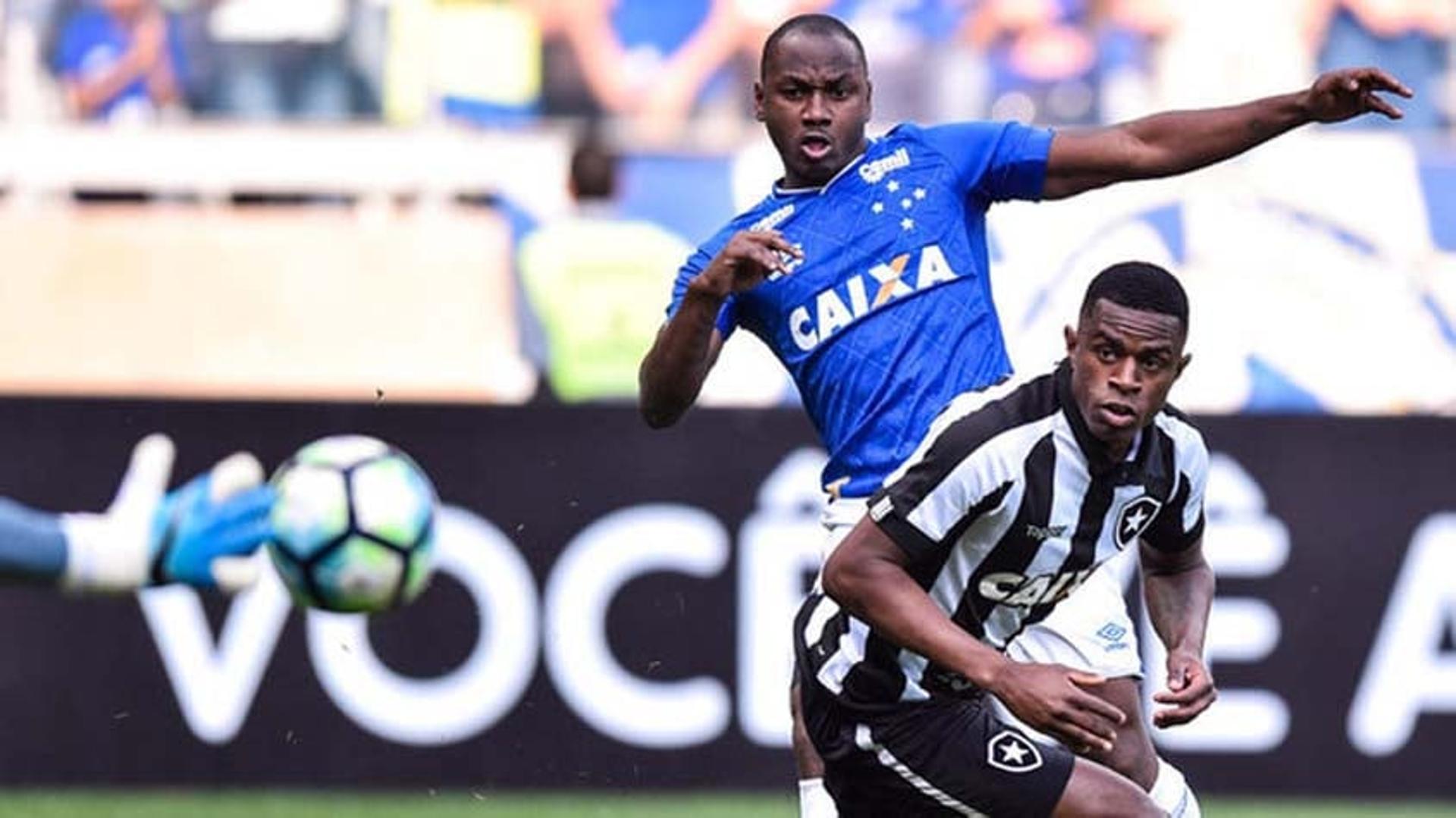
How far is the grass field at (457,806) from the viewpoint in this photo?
10203mm

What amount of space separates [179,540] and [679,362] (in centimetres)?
113

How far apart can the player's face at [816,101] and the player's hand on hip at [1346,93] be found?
40.5 inches

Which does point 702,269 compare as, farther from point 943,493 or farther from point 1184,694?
point 1184,694

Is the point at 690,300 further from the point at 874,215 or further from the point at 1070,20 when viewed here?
the point at 1070,20

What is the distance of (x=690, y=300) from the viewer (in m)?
6.23

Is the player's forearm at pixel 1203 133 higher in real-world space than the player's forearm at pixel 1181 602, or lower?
higher

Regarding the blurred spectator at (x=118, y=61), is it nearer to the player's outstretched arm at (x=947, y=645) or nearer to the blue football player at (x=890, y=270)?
the blue football player at (x=890, y=270)

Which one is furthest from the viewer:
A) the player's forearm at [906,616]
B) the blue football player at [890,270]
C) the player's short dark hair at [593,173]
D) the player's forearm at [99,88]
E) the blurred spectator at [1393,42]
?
the blurred spectator at [1393,42]

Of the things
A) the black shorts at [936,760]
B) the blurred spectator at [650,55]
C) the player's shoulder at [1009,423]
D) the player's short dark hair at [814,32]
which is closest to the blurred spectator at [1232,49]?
the blurred spectator at [650,55]

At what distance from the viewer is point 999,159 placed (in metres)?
6.64

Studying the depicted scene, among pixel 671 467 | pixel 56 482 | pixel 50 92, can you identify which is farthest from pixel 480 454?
pixel 50 92

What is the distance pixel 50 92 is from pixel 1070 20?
435cm

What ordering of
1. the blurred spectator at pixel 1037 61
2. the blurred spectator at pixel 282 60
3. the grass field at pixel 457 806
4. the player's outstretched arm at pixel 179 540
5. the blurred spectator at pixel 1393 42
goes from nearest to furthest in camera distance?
the player's outstretched arm at pixel 179 540 → the grass field at pixel 457 806 → the blurred spectator at pixel 282 60 → the blurred spectator at pixel 1037 61 → the blurred spectator at pixel 1393 42

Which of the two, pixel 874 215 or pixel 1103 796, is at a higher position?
pixel 874 215
